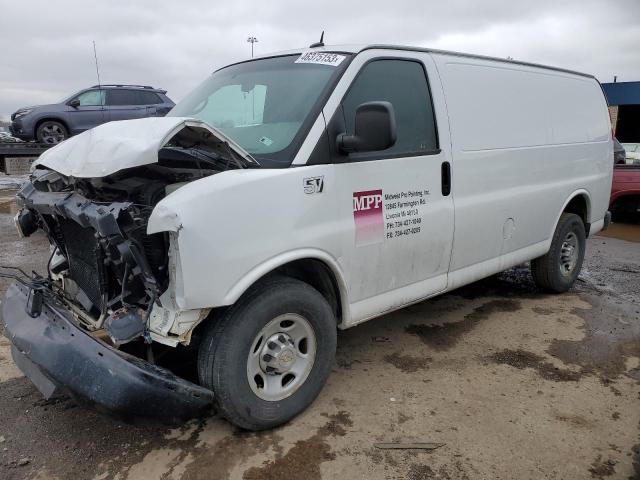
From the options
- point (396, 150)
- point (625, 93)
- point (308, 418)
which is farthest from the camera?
point (625, 93)

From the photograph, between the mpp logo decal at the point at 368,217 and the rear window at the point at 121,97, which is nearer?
the mpp logo decal at the point at 368,217

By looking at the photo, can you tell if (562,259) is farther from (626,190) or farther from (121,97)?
(121,97)

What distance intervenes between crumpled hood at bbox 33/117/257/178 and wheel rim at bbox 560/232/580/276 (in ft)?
12.7

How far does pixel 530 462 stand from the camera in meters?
2.73

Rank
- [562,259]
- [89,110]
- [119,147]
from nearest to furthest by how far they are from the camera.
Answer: [119,147] → [562,259] → [89,110]

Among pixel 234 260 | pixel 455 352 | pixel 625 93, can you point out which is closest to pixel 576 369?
pixel 455 352

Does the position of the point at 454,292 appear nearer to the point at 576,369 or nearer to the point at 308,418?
the point at 576,369

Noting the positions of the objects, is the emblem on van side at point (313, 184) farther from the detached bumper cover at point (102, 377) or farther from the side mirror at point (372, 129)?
the detached bumper cover at point (102, 377)

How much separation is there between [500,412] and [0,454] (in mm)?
2778

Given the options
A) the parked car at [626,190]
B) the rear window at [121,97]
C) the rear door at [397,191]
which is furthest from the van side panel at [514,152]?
the rear window at [121,97]

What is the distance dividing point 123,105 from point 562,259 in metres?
11.4

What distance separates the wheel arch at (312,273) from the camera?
267cm

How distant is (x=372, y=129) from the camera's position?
2.86 metres

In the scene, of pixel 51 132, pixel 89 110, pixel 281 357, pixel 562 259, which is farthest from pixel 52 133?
pixel 281 357
